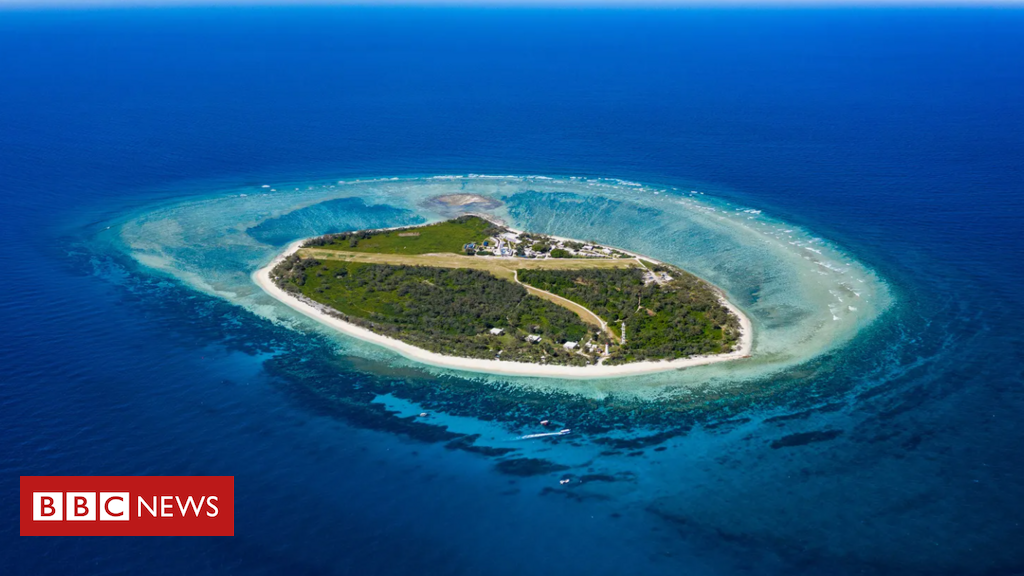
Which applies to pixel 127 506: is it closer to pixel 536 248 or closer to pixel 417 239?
pixel 417 239

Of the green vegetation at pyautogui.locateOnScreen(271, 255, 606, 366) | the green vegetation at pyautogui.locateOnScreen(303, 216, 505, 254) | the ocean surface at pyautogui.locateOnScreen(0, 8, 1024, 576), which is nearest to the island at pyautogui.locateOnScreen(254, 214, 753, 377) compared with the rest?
the green vegetation at pyautogui.locateOnScreen(271, 255, 606, 366)

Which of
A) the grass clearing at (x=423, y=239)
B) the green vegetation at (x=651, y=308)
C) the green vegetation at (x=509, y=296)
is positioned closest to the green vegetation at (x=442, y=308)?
the green vegetation at (x=509, y=296)

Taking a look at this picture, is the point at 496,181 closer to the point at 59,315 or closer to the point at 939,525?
the point at 59,315

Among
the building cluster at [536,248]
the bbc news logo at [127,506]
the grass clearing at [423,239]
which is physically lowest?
the bbc news logo at [127,506]

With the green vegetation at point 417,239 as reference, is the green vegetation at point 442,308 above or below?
below

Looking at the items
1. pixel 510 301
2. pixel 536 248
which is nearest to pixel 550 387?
pixel 510 301

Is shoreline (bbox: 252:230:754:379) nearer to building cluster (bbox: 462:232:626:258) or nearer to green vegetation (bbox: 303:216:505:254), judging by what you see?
green vegetation (bbox: 303:216:505:254)

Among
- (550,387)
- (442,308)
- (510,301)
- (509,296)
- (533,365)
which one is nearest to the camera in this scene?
(550,387)

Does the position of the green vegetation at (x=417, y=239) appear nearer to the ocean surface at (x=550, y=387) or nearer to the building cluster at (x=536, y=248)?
the building cluster at (x=536, y=248)
